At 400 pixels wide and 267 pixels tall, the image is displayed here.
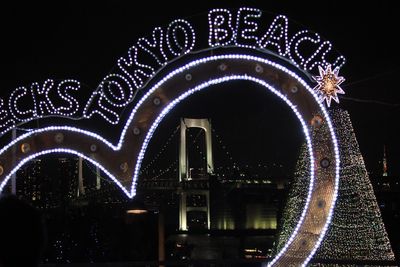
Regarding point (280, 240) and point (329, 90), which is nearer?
point (329, 90)

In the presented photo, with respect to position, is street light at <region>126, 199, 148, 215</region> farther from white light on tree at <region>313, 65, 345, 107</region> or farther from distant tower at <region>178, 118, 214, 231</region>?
distant tower at <region>178, 118, 214, 231</region>

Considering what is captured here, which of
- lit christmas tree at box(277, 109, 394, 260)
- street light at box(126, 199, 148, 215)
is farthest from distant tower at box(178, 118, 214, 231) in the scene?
lit christmas tree at box(277, 109, 394, 260)

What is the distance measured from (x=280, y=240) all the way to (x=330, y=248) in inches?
27.1

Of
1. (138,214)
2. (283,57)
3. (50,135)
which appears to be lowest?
(138,214)

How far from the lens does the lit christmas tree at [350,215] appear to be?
318 inches

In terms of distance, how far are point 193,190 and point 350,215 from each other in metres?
34.0

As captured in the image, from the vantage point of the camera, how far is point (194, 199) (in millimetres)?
45188

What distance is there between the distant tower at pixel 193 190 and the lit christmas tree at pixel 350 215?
109 ft

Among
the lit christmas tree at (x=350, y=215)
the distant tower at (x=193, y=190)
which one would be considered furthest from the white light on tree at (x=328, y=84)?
the distant tower at (x=193, y=190)

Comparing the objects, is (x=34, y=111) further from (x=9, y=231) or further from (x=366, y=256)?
(x=9, y=231)

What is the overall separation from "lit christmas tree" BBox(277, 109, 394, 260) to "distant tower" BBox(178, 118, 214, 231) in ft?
109

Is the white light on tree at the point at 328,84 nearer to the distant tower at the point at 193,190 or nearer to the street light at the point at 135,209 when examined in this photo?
the street light at the point at 135,209

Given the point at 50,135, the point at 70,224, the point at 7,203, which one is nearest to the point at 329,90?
the point at 50,135

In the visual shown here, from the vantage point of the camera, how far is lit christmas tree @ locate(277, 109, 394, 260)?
8070mm
